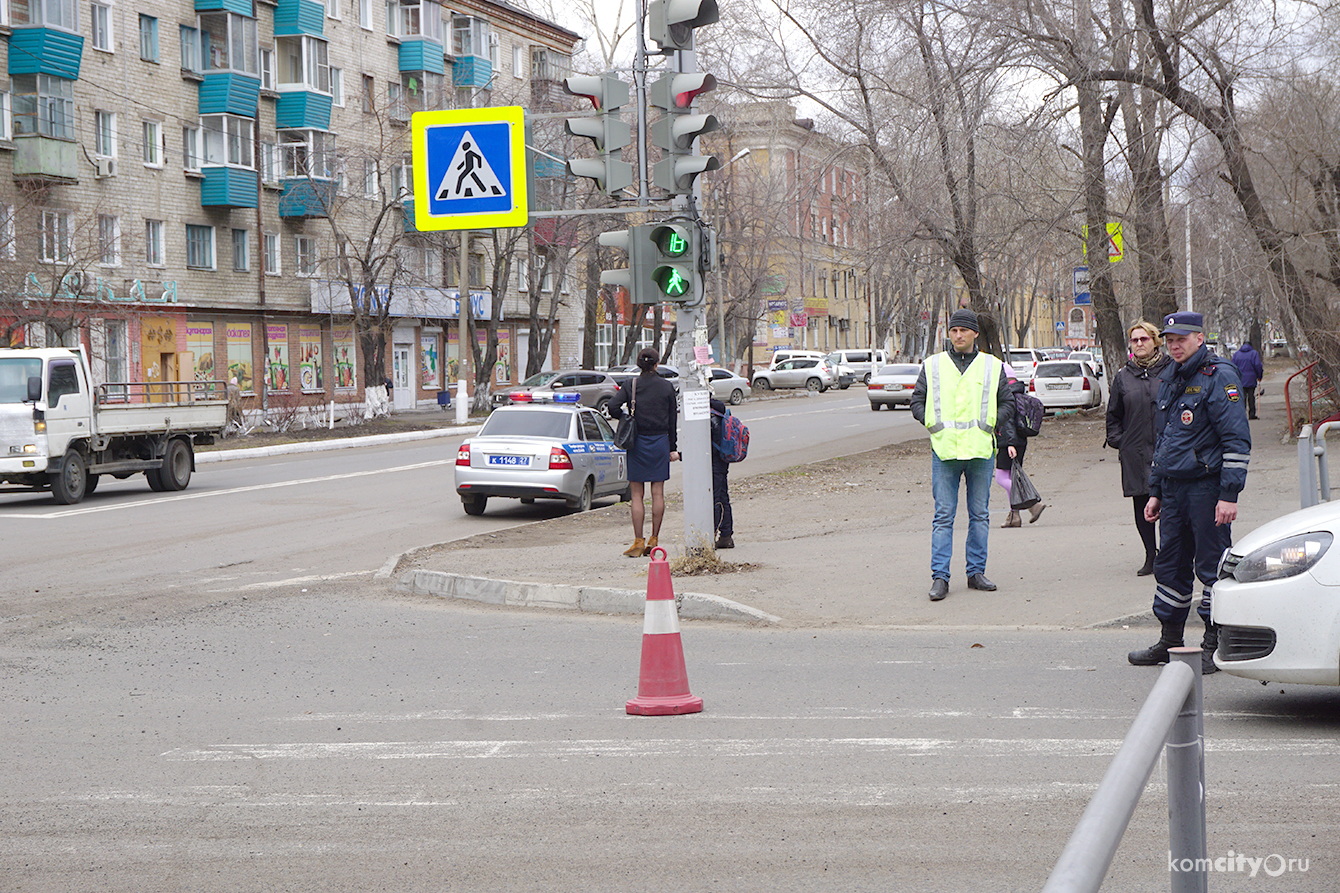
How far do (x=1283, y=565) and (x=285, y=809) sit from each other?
4.29m

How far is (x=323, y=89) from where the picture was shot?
48.9 meters

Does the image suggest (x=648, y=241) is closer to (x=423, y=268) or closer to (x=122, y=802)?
(x=122, y=802)

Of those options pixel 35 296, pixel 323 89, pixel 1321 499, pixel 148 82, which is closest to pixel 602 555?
pixel 1321 499

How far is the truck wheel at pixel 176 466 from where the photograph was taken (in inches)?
858

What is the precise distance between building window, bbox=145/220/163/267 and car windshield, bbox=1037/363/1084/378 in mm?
25864

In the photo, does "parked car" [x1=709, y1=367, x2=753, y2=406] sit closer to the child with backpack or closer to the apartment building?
the apartment building

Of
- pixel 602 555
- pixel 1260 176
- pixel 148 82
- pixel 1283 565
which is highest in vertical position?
pixel 148 82

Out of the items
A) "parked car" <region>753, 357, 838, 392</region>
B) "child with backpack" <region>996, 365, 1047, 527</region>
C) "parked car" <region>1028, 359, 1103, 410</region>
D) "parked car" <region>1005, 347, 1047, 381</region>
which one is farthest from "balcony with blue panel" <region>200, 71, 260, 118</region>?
"child with backpack" <region>996, 365, 1047, 527</region>

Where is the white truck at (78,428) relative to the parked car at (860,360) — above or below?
below

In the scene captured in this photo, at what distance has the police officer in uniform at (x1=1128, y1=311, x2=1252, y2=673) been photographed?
7.37 m

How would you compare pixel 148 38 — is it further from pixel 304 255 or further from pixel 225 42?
pixel 304 255

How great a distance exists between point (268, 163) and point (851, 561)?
39.6 metres

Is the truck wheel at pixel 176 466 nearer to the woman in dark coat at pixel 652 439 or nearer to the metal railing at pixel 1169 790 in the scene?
the woman in dark coat at pixel 652 439

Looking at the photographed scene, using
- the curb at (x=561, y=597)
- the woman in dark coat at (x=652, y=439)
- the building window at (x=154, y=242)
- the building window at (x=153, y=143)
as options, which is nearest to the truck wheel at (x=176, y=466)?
the curb at (x=561, y=597)
